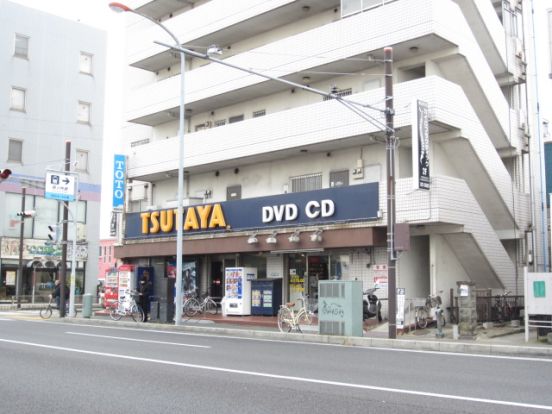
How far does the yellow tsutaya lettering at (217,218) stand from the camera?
2725 cm

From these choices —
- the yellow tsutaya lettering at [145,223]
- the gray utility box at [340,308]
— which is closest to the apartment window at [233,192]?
the yellow tsutaya lettering at [145,223]

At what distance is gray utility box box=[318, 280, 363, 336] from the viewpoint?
18.0 metres

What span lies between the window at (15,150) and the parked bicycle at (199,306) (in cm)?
2081

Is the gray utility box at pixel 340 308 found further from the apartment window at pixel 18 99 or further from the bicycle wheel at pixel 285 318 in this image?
the apartment window at pixel 18 99

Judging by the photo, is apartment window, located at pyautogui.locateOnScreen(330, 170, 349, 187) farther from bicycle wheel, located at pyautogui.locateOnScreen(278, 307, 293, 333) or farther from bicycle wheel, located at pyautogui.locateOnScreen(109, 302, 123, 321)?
bicycle wheel, located at pyautogui.locateOnScreen(109, 302, 123, 321)

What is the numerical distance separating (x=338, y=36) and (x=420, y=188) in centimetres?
722

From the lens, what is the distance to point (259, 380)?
397 inches

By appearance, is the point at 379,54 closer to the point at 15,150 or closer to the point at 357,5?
the point at 357,5

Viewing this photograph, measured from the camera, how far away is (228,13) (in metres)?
28.4

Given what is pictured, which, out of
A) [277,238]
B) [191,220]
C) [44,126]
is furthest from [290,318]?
[44,126]

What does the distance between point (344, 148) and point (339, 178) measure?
3.83 ft

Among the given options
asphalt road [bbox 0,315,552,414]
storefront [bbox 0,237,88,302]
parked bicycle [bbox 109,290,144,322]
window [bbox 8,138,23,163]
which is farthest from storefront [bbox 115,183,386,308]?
window [bbox 8,138,23,163]

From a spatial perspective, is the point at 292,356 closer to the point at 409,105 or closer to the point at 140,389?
the point at 140,389

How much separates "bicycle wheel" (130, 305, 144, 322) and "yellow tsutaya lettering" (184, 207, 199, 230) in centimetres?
489
